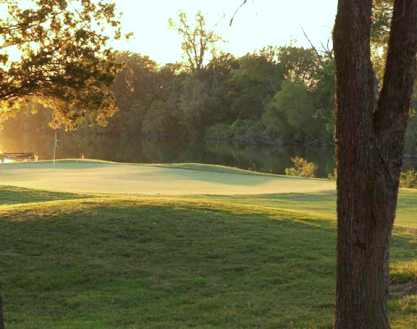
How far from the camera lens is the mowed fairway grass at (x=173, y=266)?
708 centimetres

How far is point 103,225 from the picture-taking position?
36.8ft

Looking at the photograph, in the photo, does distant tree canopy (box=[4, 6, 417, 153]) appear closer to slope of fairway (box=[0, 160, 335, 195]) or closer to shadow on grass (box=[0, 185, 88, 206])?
slope of fairway (box=[0, 160, 335, 195])

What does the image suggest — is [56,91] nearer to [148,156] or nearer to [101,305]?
[101,305]

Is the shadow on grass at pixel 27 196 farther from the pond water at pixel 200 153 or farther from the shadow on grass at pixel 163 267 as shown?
the pond water at pixel 200 153

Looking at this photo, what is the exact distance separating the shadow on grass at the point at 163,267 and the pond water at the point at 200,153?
33.2m

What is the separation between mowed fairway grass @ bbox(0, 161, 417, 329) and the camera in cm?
708

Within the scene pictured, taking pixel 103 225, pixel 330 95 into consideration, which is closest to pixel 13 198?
pixel 103 225

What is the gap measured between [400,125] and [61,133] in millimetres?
104675

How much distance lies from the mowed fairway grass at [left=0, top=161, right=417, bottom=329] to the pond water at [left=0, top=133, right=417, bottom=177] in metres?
32.8

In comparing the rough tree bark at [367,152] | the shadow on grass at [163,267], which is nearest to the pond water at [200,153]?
the shadow on grass at [163,267]

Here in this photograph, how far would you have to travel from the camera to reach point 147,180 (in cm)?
2545

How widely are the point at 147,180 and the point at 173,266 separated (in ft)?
53.4

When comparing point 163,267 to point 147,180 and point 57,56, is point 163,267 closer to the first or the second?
point 57,56

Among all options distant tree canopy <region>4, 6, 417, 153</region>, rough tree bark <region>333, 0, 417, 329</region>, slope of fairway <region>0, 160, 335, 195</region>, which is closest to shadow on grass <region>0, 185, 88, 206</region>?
slope of fairway <region>0, 160, 335, 195</region>
